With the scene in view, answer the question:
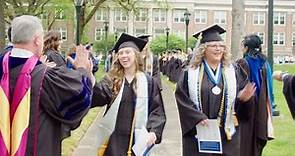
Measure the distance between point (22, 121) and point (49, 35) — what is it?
5064 millimetres

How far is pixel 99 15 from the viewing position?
94500mm

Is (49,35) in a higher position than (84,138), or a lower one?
higher

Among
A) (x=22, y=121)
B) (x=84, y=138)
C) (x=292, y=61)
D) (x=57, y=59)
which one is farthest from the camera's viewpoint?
(x=292, y=61)

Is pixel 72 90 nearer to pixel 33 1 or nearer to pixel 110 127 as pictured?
pixel 110 127

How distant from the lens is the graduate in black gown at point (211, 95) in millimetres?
6770

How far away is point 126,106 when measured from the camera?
6082mm

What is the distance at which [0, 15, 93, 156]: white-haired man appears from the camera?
15.0ft

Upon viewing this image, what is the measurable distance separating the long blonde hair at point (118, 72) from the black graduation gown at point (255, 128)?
7.60ft

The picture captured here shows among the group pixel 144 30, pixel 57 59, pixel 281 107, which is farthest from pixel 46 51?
pixel 144 30

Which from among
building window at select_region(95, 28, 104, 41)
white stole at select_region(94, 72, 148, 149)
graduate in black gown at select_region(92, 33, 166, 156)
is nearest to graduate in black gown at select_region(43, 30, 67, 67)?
graduate in black gown at select_region(92, 33, 166, 156)

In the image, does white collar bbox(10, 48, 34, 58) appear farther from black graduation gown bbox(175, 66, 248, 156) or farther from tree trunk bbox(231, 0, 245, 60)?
tree trunk bbox(231, 0, 245, 60)

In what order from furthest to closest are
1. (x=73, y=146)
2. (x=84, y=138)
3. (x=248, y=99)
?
(x=84, y=138)
(x=73, y=146)
(x=248, y=99)

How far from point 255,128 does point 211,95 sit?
1.86m

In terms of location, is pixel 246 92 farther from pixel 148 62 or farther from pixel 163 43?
pixel 163 43
